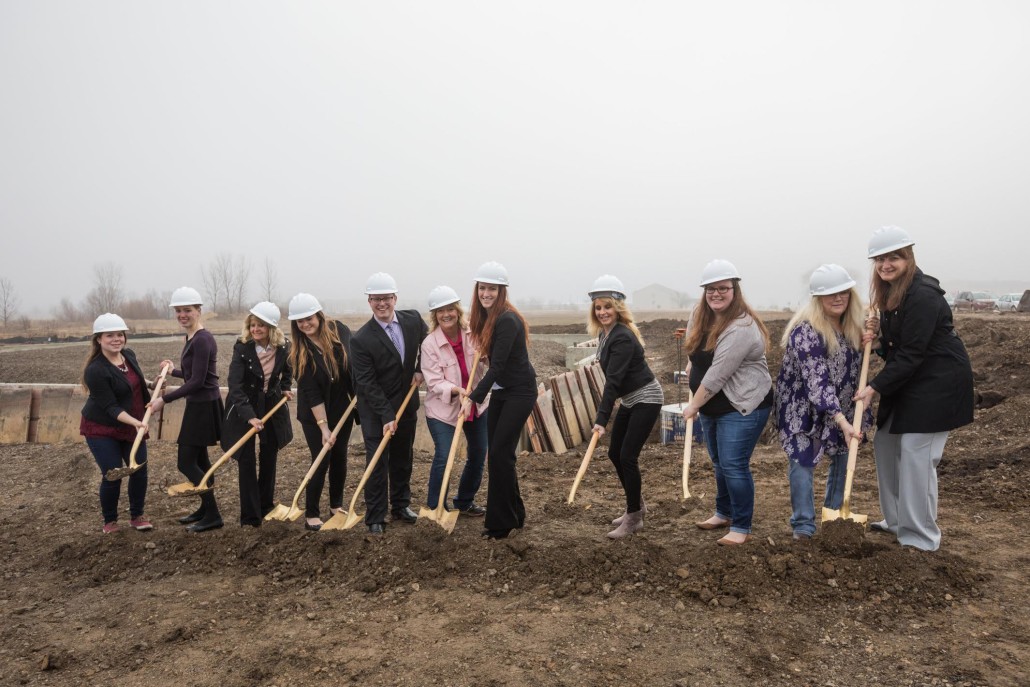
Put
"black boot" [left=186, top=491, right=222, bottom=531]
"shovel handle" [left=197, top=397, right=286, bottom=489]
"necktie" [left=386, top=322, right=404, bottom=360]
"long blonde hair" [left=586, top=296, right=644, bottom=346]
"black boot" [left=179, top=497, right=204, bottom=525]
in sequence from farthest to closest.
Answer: "black boot" [left=179, top=497, right=204, bottom=525], "black boot" [left=186, top=491, right=222, bottom=531], "necktie" [left=386, top=322, right=404, bottom=360], "shovel handle" [left=197, top=397, right=286, bottom=489], "long blonde hair" [left=586, top=296, right=644, bottom=346]

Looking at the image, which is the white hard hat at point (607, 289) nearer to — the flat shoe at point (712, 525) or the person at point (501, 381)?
the person at point (501, 381)

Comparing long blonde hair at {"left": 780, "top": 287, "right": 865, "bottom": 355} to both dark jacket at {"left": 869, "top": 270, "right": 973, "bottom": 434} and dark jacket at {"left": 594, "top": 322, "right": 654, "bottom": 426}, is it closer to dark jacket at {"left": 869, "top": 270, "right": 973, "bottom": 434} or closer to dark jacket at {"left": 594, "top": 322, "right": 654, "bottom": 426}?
dark jacket at {"left": 869, "top": 270, "right": 973, "bottom": 434}

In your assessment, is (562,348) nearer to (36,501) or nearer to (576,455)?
(576,455)

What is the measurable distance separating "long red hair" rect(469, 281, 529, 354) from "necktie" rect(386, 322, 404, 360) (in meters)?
0.67

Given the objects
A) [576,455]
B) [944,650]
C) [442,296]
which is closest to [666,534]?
[944,650]

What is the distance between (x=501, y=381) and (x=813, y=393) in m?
2.10

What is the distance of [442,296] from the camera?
5305mm

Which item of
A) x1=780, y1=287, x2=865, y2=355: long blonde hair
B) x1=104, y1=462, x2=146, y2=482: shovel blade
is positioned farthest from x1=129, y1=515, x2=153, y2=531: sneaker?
x1=780, y1=287, x2=865, y2=355: long blonde hair

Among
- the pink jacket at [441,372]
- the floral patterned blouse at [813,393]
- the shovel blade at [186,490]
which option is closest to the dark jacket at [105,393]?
the shovel blade at [186,490]

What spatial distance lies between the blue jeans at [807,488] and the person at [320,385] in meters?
3.42

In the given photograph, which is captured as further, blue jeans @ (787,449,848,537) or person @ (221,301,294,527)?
person @ (221,301,294,527)

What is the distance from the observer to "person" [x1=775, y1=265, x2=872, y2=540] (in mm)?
4492

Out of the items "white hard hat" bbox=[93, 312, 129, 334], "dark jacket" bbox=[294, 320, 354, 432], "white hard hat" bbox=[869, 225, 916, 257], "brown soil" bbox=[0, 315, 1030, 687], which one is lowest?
"brown soil" bbox=[0, 315, 1030, 687]

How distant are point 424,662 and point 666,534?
7.99 feet
